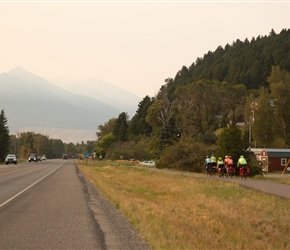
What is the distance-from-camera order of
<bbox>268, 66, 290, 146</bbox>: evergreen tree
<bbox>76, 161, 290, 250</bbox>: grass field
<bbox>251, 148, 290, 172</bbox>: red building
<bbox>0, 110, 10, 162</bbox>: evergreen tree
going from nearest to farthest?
1. <bbox>76, 161, 290, 250</bbox>: grass field
2. <bbox>251, 148, 290, 172</bbox>: red building
3. <bbox>268, 66, 290, 146</bbox>: evergreen tree
4. <bbox>0, 110, 10, 162</bbox>: evergreen tree

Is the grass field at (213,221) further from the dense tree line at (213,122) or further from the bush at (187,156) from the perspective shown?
the bush at (187,156)

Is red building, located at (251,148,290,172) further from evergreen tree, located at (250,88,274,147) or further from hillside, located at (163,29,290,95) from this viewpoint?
hillside, located at (163,29,290,95)

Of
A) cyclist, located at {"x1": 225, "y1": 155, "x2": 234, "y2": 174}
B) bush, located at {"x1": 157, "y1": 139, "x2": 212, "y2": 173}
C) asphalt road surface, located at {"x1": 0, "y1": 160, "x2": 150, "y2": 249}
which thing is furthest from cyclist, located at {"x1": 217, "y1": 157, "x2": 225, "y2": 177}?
asphalt road surface, located at {"x1": 0, "y1": 160, "x2": 150, "y2": 249}

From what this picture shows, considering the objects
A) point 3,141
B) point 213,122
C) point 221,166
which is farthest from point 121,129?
point 221,166

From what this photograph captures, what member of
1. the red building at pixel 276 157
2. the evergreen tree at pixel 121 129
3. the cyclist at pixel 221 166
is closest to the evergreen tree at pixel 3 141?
the evergreen tree at pixel 121 129

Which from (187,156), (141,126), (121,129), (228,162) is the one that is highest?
(141,126)

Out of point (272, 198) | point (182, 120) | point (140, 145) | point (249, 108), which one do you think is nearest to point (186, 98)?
point (182, 120)

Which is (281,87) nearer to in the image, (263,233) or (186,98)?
(186,98)

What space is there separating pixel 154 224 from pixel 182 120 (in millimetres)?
69102

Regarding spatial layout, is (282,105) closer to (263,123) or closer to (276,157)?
(263,123)

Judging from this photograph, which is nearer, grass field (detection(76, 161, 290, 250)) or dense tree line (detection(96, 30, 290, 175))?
grass field (detection(76, 161, 290, 250))

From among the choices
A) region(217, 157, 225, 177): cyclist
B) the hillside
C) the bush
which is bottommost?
region(217, 157, 225, 177): cyclist

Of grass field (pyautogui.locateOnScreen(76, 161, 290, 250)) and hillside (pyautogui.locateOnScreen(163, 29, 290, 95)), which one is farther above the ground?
hillside (pyautogui.locateOnScreen(163, 29, 290, 95))

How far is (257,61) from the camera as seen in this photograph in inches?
6078
